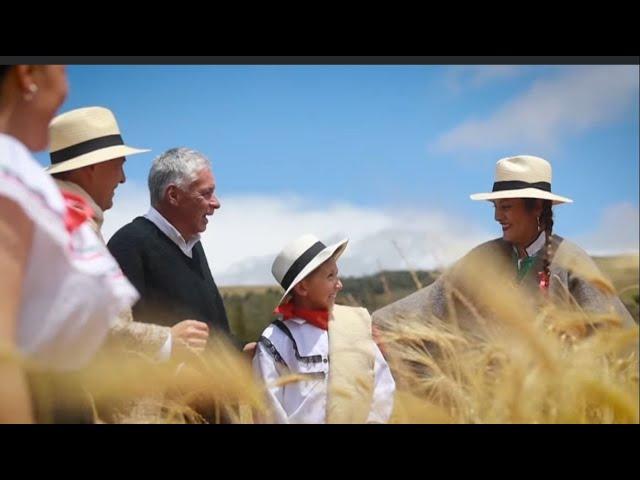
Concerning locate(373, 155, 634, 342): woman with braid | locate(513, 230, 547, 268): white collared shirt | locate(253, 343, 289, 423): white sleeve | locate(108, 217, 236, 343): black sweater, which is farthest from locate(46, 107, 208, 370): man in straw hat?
locate(513, 230, 547, 268): white collared shirt

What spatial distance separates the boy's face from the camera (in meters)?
3.13

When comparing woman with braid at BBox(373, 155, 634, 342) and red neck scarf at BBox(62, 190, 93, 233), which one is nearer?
red neck scarf at BBox(62, 190, 93, 233)

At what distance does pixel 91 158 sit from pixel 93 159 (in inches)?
0.4

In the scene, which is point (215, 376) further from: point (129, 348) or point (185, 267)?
point (185, 267)

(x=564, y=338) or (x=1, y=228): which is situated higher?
(x=1, y=228)

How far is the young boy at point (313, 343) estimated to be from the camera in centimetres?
284

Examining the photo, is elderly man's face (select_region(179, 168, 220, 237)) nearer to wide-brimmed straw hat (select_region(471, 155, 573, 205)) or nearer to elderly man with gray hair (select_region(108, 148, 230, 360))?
elderly man with gray hair (select_region(108, 148, 230, 360))

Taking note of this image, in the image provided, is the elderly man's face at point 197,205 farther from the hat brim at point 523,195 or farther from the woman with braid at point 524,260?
the hat brim at point 523,195

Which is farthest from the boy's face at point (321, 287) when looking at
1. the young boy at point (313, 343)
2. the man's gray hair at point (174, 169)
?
the man's gray hair at point (174, 169)

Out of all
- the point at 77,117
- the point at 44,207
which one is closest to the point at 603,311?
the point at 77,117

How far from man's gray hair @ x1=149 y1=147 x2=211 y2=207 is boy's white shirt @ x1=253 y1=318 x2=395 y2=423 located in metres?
0.64

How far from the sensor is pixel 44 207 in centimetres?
A: 126

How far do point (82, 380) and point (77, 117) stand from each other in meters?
1.03

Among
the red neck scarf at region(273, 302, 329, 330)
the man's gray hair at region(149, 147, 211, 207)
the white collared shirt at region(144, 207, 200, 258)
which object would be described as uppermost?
the man's gray hair at region(149, 147, 211, 207)
